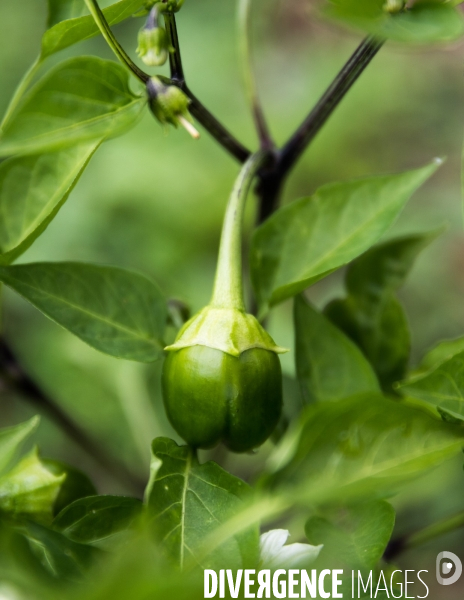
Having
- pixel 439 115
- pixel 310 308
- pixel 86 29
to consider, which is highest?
pixel 86 29

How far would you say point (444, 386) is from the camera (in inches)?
16.0

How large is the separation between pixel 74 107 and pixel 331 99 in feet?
0.63

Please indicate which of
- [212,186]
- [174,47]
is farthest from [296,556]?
[212,186]

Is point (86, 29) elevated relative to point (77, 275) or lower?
elevated

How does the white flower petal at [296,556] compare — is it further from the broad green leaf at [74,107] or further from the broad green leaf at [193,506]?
the broad green leaf at [74,107]

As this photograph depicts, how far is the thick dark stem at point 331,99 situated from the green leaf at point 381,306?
116mm

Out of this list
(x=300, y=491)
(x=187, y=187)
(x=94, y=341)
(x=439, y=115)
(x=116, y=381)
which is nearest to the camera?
(x=300, y=491)

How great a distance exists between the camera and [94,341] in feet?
1.47

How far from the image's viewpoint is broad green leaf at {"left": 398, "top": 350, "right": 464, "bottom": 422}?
40cm

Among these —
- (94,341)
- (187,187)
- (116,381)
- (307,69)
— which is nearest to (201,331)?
(94,341)

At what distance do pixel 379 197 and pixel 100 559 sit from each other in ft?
1.03

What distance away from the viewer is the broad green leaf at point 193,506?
0.37 m

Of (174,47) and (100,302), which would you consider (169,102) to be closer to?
(174,47)

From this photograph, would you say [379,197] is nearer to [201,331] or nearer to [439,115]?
[201,331]
